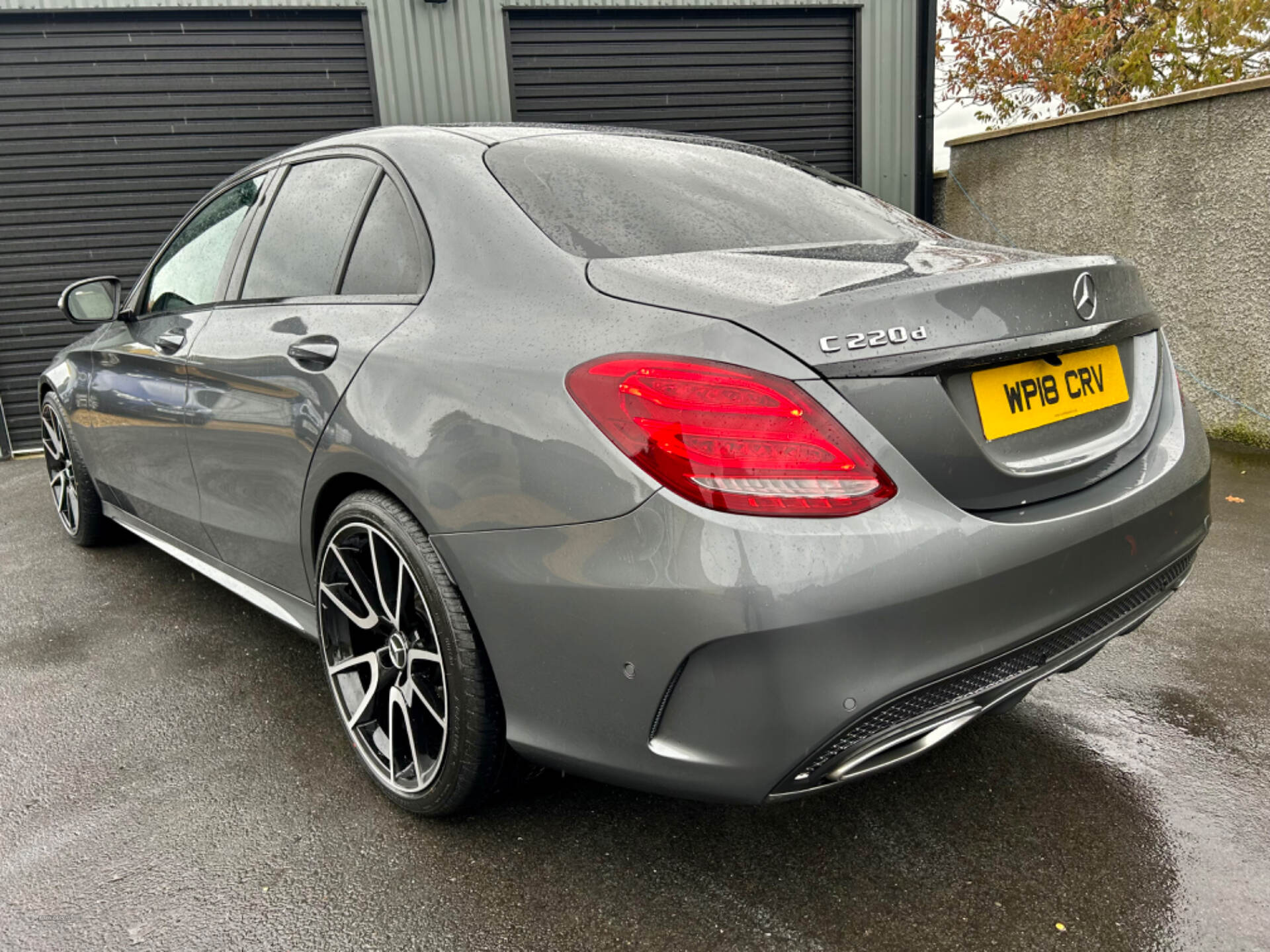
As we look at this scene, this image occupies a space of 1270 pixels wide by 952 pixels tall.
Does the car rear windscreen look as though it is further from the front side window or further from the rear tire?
the rear tire

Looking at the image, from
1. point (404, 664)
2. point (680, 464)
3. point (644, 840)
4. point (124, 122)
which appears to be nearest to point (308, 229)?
point (404, 664)

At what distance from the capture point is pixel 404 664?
208 centimetres

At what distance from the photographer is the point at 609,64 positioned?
Answer: 754cm

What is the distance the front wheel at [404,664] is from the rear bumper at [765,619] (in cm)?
10

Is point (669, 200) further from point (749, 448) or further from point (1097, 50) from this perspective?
point (1097, 50)

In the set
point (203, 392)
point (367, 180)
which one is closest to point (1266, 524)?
point (367, 180)

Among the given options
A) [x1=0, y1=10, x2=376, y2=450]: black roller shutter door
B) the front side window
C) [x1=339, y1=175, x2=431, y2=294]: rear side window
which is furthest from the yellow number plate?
[x1=0, y1=10, x2=376, y2=450]: black roller shutter door

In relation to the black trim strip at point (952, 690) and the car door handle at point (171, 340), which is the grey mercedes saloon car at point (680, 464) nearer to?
the black trim strip at point (952, 690)

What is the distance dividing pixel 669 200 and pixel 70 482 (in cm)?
340

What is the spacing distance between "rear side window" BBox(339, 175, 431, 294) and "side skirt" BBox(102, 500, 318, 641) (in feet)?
2.71

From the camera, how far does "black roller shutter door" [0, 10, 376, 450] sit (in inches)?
271

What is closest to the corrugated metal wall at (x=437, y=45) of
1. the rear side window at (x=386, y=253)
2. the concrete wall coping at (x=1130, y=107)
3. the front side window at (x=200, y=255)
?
the concrete wall coping at (x=1130, y=107)

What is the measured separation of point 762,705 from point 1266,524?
11.7 feet

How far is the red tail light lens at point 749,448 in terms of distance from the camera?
1.48 meters
